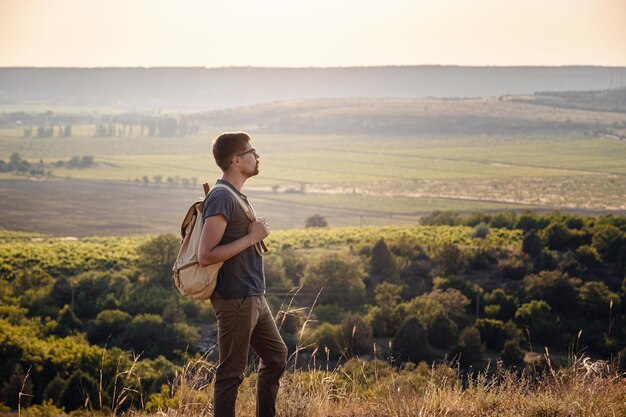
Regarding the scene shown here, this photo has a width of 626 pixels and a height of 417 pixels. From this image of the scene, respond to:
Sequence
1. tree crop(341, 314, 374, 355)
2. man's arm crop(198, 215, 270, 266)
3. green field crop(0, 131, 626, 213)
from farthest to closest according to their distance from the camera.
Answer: green field crop(0, 131, 626, 213) → tree crop(341, 314, 374, 355) → man's arm crop(198, 215, 270, 266)

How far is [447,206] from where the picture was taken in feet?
277

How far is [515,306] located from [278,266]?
37.0 ft

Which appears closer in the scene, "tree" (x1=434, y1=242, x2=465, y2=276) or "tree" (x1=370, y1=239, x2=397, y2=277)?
"tree" (x1=434, y1=242, x2=465, y2=276)

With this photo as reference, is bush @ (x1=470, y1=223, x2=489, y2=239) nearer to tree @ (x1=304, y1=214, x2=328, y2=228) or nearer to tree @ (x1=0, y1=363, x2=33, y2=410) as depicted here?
tree @ (x1=304, y1=214, x2=328, y2=228)

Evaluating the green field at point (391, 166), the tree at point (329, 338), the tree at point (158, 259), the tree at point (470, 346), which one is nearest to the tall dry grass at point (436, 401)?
the tree at point (470, 346)

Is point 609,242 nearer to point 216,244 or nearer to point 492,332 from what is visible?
point 492,332

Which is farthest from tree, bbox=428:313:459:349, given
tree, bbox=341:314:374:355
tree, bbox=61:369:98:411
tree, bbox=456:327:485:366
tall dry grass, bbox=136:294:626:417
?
tall dry grass, bbox=136:294:626:417

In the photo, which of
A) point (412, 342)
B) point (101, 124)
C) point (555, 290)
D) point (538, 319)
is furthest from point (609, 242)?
point (101, 124)

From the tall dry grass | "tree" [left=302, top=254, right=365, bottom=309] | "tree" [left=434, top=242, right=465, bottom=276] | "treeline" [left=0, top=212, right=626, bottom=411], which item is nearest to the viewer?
the tall dry grass

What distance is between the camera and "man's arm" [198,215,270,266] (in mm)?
5301

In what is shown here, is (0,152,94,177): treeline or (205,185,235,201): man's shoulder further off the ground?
(205,185,235,201): man's shoulder

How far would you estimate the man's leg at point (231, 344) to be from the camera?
5.41 m

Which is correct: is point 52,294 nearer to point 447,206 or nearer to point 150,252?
point 150,252

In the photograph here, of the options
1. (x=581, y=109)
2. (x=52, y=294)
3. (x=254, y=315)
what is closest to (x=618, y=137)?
(x=581, y=109)
